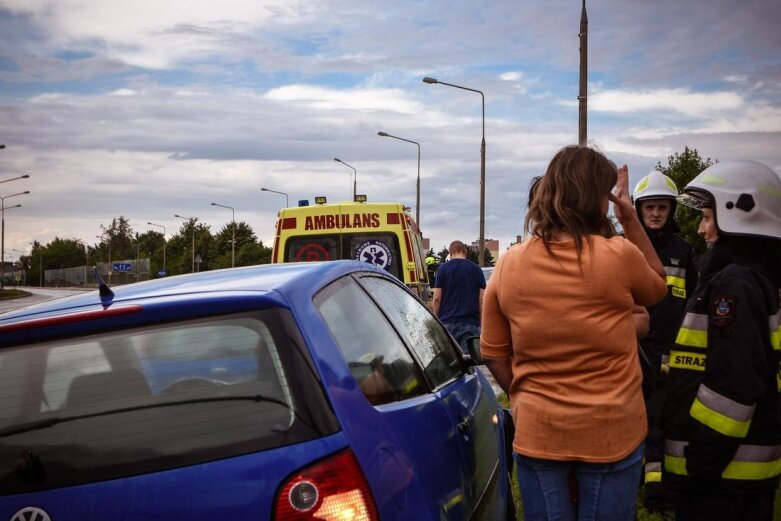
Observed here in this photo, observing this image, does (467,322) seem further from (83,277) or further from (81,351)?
(83,277)

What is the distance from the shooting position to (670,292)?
5895 millimetres

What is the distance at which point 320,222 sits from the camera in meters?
12.1

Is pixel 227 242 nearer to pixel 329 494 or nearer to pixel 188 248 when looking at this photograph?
pixel 188 248

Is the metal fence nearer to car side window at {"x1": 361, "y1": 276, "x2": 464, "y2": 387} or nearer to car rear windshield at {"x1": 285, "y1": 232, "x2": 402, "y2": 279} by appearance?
car rear windshield at {"x1": 285, "y1": 232, "x2": 402, "y2": 279}

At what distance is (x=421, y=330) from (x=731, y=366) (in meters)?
1.50

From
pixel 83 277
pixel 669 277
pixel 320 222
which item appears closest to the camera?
pixel 669 277

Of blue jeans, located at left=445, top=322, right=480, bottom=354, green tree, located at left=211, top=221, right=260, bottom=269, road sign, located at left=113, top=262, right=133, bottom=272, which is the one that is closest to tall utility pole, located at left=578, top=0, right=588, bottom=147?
blue jeans, located at left=445, top=322, right=480, bottom=354

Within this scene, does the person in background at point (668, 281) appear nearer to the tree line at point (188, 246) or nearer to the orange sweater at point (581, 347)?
the orange sweater at point (581, 347)

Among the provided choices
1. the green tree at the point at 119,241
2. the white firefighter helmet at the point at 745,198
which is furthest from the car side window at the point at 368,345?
the green tree at the point at 119,241

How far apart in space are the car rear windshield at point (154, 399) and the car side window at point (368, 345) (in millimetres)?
281

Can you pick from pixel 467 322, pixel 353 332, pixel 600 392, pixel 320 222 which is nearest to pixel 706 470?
pixel 600 392

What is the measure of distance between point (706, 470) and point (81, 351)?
6.12 ft

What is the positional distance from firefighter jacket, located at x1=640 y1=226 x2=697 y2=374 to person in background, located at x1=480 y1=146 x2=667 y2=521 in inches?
114

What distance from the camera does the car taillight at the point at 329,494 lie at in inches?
88.7
